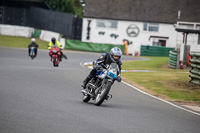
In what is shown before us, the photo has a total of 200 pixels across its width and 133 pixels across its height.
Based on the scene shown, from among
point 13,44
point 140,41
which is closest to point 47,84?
point 13,44

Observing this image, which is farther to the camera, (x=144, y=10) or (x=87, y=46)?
(x=144, y=10)

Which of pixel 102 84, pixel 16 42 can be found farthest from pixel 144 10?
pixel 102 84

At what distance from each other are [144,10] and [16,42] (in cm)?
1872

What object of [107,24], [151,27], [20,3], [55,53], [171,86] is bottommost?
[171,86]

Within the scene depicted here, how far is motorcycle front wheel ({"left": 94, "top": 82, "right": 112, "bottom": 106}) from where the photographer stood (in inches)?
445

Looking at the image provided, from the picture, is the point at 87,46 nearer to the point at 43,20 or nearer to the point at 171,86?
the point at 43,20

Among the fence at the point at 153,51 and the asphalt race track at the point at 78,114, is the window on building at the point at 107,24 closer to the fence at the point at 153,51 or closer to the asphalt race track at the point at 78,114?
the fence at the point at 153,51

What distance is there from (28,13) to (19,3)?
7.80ft

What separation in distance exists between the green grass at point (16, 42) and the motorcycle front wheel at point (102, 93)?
36.2 meters

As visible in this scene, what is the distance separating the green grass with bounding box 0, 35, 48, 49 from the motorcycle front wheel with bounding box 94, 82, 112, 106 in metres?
36.2

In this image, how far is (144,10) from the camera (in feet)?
201

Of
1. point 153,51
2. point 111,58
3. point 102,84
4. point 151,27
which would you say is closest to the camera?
point 102,84

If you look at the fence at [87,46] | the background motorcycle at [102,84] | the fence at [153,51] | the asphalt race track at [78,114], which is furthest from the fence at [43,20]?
the background motorcycle at [102,84]

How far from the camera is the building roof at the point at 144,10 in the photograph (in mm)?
60969
